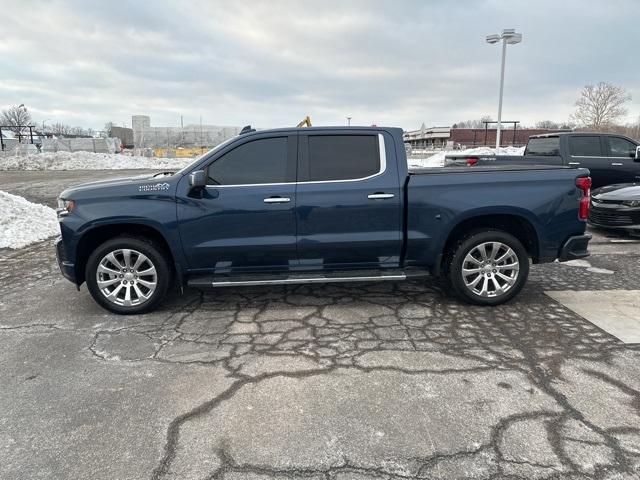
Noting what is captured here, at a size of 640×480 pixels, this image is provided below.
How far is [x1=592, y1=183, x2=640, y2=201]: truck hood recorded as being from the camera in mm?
7801

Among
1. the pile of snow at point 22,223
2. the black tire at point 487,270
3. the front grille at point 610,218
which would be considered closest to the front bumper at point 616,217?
the front grille at point 610,218

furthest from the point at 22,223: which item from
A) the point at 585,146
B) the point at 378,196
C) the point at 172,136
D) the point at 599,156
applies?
the point at 172,136

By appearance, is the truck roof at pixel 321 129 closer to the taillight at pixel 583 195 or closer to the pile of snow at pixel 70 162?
the taillight at pixel 583 195

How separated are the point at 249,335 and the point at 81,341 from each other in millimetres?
1535

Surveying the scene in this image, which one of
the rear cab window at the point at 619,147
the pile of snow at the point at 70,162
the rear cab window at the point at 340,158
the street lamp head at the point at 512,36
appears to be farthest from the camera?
the pile of snow at the point at 70,162

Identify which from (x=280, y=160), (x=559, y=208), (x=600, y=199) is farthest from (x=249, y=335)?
(x=600, y=199)

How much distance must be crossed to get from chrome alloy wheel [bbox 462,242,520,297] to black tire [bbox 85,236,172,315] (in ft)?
10.3

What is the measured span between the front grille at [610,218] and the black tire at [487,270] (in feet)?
14.9

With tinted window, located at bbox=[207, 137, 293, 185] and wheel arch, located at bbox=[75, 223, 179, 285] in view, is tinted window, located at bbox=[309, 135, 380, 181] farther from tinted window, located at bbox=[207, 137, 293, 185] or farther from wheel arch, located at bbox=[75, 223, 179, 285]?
wheel arch, located at bbox=[75, 223, 179, 285]

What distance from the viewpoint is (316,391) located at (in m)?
3.12

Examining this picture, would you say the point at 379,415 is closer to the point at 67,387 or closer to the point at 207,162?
the point at 67,387

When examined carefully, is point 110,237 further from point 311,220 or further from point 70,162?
point 70,162

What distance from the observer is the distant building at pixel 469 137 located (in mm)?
63753

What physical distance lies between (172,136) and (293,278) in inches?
1961
